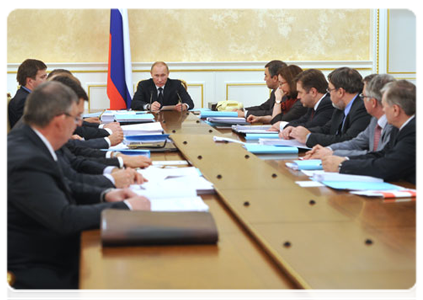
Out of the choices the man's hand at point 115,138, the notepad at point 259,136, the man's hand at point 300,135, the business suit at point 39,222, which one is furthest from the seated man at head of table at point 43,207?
the notepad at point 259,136

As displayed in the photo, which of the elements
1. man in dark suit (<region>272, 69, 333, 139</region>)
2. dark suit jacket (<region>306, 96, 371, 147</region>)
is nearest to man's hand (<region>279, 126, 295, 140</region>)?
dark suit jacket (<region>306, 96, 371, 147</region>)

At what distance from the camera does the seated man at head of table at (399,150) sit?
2838 mm

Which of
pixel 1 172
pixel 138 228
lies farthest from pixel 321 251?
pixel 1 172

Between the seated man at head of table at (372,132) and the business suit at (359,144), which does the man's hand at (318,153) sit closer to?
the seated man at head of table at (372,132)

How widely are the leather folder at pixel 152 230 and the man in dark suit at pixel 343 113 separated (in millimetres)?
2364

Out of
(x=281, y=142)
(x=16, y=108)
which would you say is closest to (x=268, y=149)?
(x=281, y=142)

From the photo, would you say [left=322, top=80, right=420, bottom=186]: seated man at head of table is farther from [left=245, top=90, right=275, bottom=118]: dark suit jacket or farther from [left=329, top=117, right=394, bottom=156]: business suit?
[left=245, top=90, right=275, bottom=118]: dark suit jacket

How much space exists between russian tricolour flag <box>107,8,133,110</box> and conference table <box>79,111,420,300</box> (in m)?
6.36

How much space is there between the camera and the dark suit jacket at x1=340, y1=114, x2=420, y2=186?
283 centimetres

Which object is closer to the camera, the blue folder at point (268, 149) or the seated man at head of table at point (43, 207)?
the seated man at head of table at point (43, 207)

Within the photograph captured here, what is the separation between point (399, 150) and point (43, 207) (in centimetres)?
178

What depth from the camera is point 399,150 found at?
9.50ft

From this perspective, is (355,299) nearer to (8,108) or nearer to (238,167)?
(238,167)
